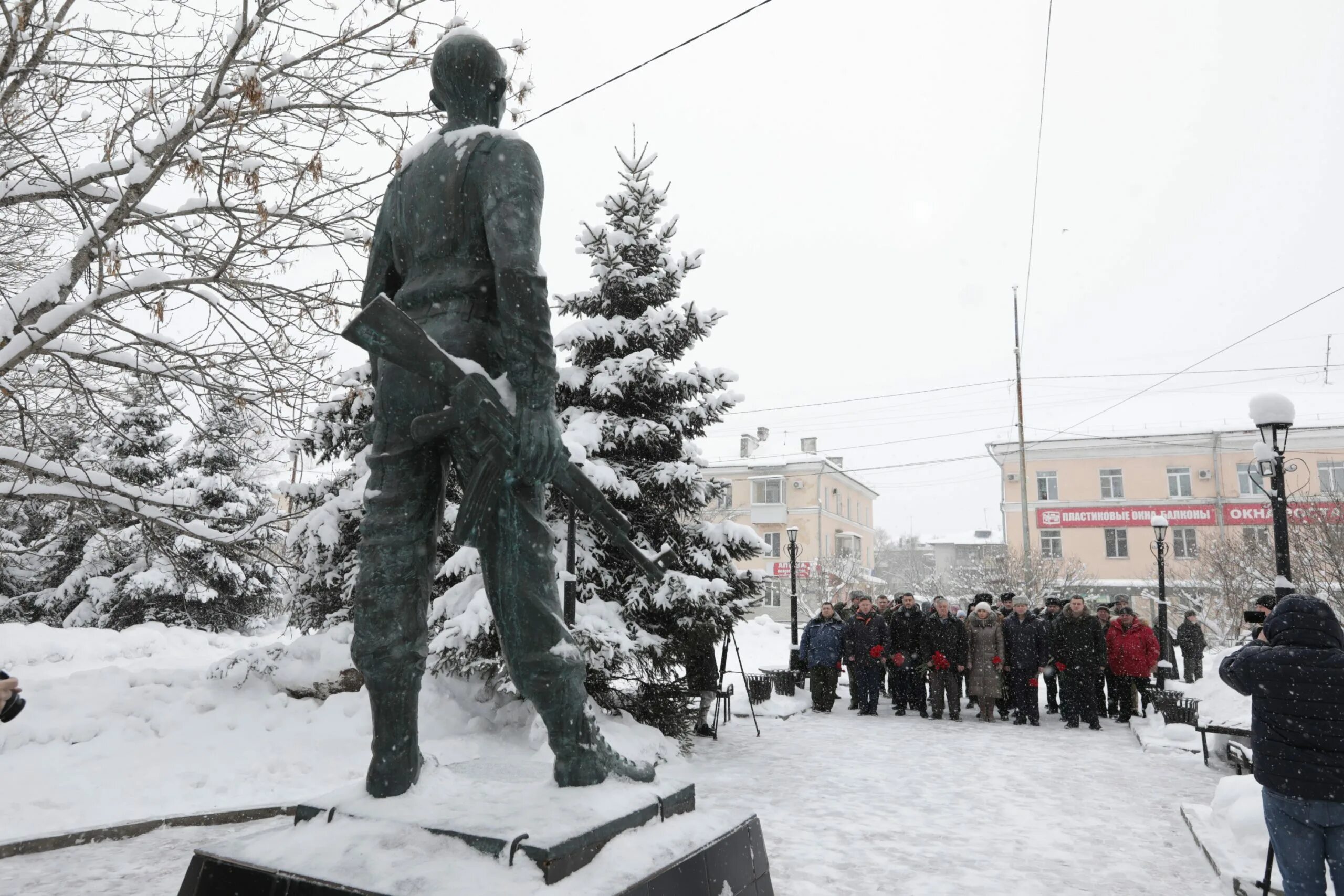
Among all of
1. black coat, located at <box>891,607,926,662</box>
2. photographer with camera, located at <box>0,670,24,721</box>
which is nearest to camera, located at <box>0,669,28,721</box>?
photographer with camera, located at <box>0,670,24,721</box>

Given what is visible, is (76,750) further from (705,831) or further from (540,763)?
(705,831)

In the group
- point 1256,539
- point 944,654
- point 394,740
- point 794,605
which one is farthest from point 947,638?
point 1256,539

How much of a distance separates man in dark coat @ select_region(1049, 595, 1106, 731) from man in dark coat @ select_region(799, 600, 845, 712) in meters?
3.19

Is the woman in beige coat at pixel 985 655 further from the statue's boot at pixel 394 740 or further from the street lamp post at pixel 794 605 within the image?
the statue's boot at pixel 394 740

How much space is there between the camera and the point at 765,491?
48.1 meters

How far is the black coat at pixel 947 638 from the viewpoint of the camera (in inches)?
488

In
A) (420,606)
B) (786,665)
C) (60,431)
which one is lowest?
(786,665)

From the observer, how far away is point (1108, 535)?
41031 millimetres

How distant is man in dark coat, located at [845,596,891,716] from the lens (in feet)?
43.1

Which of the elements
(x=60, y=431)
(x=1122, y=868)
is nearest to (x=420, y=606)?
(x=1122, y=868)

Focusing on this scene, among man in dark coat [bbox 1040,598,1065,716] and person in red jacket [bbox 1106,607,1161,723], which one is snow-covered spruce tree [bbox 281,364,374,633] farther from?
person in red jacket [bbox 1106,607,1161,723]

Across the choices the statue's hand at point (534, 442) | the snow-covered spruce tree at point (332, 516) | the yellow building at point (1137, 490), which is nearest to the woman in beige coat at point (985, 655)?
the snow-covered spruce tree at point (332, 516)

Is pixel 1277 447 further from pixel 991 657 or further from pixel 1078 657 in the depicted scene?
pixel 991 657

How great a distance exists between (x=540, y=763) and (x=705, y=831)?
990 millimetres
